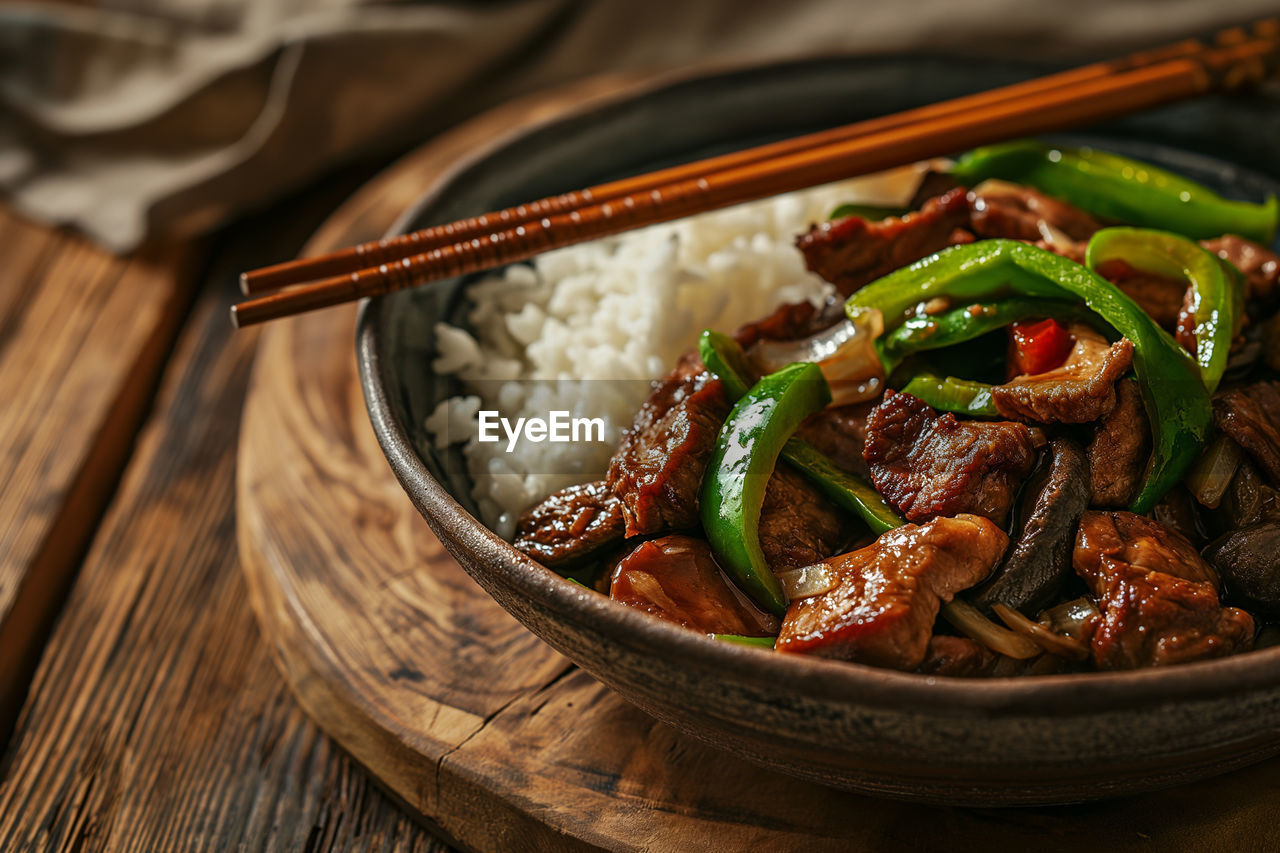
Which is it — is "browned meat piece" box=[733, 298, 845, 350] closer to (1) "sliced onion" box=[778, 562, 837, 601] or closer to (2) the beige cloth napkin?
(1) "sliced onion" box=[778, 562, 837, 601]

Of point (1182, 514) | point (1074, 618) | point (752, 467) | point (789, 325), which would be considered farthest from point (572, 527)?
point (1182, 514)

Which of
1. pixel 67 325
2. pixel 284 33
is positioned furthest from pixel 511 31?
pixel 67 325

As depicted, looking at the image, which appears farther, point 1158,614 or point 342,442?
point 342,442

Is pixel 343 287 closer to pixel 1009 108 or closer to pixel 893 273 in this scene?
pixel 893 273

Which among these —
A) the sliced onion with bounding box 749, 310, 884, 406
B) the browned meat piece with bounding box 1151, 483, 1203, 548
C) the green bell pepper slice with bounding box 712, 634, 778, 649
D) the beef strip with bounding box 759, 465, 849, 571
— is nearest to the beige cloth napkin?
the sliced onion with bounding box 749, 310, 884, 406

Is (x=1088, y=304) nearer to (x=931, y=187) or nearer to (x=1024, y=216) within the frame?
(x=1024, y=216)

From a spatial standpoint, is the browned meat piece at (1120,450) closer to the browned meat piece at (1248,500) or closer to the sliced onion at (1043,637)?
the browned meat piece at (1248,500)
